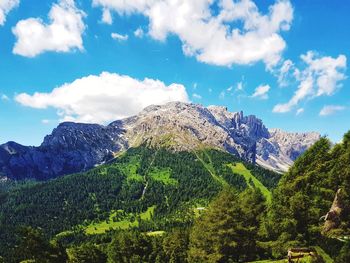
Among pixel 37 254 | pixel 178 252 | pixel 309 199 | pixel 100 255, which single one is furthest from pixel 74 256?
pixel 309 199

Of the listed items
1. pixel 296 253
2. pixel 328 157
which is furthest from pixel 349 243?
pixel 328 157

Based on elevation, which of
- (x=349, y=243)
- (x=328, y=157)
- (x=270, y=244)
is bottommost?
(x=270, y=244)

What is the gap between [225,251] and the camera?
65.4 meters

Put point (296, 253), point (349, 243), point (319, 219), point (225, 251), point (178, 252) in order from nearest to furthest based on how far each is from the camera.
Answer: point (349, 243)
point (296, 253)
point (319, 219)
point (225, 251)
point (178, 252)

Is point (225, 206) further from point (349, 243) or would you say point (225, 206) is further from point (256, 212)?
point (349, 243)

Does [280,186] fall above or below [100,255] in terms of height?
above

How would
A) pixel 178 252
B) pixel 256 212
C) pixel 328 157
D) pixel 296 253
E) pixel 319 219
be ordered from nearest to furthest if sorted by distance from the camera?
pixel 296 253 → pixel 319 219 → pixel 328 157 → pixel 256 212 → pixel 178 252

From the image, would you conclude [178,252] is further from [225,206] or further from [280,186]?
[280,186]

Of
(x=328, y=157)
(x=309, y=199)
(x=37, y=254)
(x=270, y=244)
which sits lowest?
(x=37, y=254)

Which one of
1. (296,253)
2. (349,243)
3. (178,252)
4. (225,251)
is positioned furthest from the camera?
(178,252)

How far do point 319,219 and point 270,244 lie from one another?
10026mm

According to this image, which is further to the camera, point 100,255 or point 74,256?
point 100,255

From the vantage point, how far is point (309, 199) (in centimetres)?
5388

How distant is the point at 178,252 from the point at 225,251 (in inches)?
1895
